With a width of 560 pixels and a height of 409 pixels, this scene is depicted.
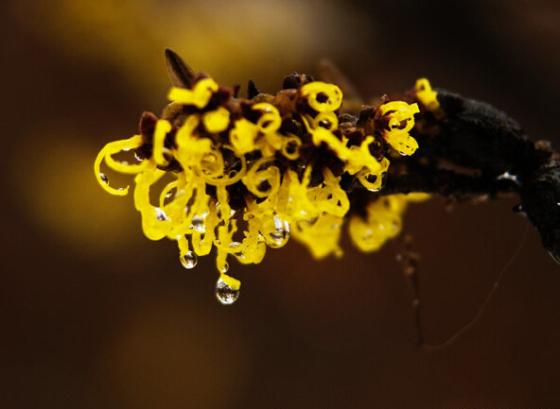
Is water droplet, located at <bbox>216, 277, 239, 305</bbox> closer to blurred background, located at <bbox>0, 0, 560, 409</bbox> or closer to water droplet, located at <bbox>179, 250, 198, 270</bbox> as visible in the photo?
water droplet, located at <bbox>179, 250, 198, 270</bbox>

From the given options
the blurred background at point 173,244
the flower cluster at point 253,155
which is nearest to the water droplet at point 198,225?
the flower cluster at point 253,155

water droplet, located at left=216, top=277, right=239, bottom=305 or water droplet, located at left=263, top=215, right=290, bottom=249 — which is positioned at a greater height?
water droplet, located at left=263, top=215, right=290, bottom=249

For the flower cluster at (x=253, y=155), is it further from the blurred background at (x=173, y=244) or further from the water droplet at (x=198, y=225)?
the blurred background at (x=173, y=244)

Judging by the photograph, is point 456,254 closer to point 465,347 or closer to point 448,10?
point 465,347

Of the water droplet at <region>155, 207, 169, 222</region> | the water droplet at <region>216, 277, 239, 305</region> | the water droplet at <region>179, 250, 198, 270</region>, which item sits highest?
the water droplet at <region>155, 207, 169, 222</region>

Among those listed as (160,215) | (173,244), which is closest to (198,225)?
(160,215)

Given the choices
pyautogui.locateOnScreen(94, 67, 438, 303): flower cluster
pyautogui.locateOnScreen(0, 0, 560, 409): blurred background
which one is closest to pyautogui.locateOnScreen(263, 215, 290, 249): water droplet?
pyautogui.locateOnScreen(94, 67, 438, 303): flower cluster

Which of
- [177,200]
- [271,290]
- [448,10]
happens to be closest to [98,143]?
[271,290]

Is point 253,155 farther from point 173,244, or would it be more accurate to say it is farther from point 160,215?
point 173,244
